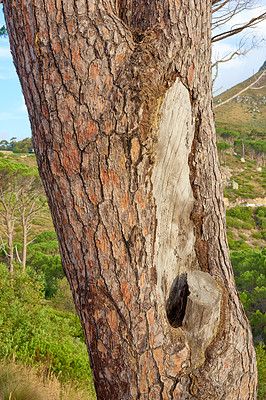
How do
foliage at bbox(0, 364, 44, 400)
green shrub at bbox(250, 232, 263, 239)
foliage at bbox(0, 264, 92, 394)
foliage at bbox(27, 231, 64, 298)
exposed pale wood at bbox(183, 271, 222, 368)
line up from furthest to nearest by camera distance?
green shrub at bbox(250, 232, 263, 239), foliage at bbox(27, 231, 64, 298), foliage at bbox(0, 264, 92, 394), foliage at bbox(0, 364, 44, 400), exposed pale wood at bbox(183, 271, 222, 368)

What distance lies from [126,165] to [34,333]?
688 centimetres

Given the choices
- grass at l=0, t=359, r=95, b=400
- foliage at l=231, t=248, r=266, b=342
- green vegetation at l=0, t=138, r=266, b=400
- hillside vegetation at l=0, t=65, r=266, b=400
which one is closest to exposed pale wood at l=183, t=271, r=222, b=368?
hillside vegetation at l=0, t=65, r=266, b=400

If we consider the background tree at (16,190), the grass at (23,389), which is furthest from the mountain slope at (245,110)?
the grass at (23,389)

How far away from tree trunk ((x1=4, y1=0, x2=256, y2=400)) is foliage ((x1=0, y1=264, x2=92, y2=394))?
14.6 ft

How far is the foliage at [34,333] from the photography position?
5.41 meters

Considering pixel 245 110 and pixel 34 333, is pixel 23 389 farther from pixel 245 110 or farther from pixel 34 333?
pixel 245 110

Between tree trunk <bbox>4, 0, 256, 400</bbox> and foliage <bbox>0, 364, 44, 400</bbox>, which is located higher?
tree trunk <bbox>4, 0, 256, 400</bbox>

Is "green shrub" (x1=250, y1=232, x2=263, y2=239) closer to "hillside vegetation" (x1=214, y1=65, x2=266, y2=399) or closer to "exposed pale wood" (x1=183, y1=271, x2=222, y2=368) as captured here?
"hillside vegetation" (x1=214, y1=65, x2=266, y2=399)

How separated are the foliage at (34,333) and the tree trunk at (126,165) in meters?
4.44

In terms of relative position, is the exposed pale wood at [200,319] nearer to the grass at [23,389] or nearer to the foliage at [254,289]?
the grass at [23,389]

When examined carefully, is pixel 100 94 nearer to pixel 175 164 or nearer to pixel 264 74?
pixel 175 164

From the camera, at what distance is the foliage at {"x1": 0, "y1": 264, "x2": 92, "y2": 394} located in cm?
541

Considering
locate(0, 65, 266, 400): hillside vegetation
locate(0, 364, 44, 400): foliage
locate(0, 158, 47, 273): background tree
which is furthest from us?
locate(0, 158, 47, 273): background tree

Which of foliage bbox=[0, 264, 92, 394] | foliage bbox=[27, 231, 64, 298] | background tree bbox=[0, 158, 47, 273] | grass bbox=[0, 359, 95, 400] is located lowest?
foliage bbox=[27, 231, 64, 298]
